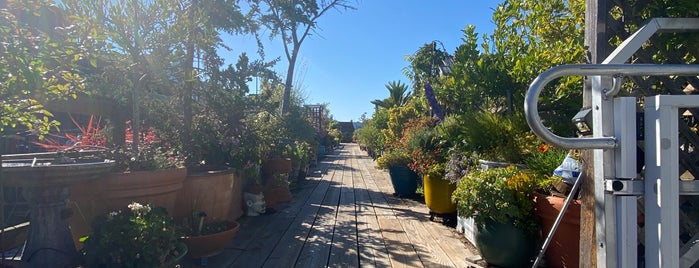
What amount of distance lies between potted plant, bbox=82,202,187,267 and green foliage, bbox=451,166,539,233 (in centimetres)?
203

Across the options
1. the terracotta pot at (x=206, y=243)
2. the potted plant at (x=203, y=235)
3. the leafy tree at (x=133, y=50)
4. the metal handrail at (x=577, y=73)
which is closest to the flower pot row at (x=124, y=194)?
the potted plant at (x=203, y=235)

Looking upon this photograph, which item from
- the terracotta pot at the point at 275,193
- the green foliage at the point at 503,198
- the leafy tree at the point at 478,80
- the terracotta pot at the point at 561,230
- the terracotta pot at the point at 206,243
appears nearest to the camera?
the terracotta pot at the point at 561,230

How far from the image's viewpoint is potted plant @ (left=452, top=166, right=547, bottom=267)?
2623 millimetres

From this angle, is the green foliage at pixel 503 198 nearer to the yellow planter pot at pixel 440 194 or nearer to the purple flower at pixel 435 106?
the yellow planter pot at pixel 440 194

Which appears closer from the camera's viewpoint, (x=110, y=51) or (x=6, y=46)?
(x=6, y=46)

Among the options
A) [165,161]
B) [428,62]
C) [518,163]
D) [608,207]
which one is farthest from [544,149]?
[428,62]

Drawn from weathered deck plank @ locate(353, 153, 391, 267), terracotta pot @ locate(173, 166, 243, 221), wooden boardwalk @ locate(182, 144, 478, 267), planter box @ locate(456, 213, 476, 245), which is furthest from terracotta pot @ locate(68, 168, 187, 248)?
planter box @ locate(456, 213, 476, 245)

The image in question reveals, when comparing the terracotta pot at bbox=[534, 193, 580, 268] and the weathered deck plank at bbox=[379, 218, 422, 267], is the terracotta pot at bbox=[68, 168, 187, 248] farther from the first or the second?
the terracotta pot at bbox=[534, 193, 580, 268]

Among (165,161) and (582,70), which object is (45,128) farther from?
(582,70)

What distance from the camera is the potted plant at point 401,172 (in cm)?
601

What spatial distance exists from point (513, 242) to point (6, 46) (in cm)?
294

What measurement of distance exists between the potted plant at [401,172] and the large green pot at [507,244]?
320 cm

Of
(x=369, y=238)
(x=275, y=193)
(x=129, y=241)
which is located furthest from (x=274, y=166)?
(x=129, y=241)

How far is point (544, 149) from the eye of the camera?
322 cm
